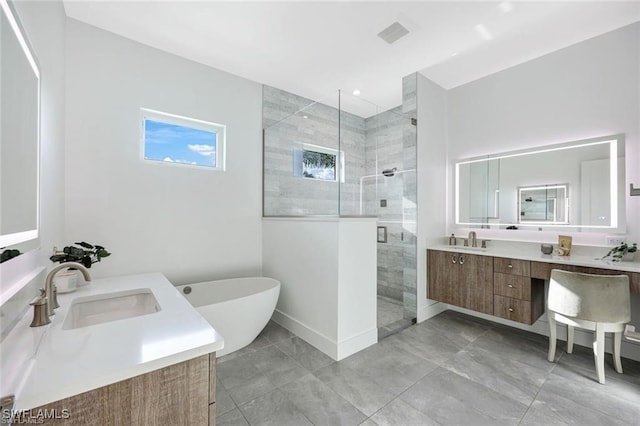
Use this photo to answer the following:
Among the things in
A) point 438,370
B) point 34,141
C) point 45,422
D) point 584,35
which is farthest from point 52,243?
point 584,35

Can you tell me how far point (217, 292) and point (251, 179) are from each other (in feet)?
4.26

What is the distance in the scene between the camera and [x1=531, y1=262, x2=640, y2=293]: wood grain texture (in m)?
1.95

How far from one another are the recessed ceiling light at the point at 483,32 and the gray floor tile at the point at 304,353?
304 centimetres

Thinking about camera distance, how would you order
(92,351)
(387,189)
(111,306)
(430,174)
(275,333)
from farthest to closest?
(387,189) → (430,174) → (275,333) → (111,306) → (92,351)

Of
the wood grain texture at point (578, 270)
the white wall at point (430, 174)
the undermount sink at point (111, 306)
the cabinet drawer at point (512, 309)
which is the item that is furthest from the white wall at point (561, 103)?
the undermount sink at point (111, 306)

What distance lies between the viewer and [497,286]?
2.60m

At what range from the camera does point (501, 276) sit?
2.58 m

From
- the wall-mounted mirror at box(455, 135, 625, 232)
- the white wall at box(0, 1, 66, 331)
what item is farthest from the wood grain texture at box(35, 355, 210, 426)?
the wall-mounted mirror at box(455, 135, 625, 232)

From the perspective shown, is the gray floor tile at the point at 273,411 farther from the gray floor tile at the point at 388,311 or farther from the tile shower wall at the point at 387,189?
the tile shower wall at the point at 387,189

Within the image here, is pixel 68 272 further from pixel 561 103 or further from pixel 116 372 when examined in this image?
pixel 561 103

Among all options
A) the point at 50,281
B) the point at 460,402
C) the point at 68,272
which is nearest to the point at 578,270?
the point at 460,402

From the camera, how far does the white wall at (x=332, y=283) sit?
227cm

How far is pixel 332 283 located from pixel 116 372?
5.45ft

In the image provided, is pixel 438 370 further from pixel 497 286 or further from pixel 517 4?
pixel 517 4
